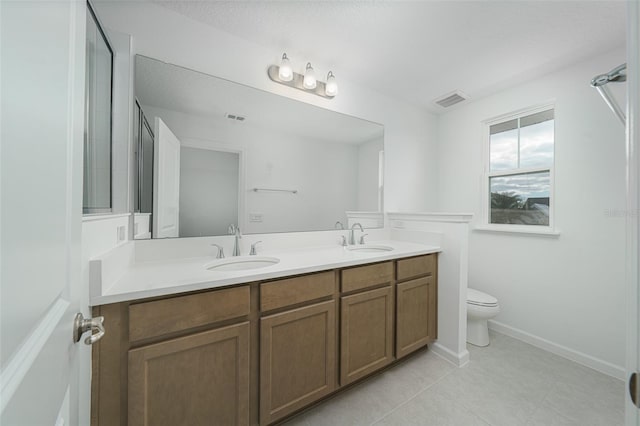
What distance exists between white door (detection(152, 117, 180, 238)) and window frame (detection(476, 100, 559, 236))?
115 inches

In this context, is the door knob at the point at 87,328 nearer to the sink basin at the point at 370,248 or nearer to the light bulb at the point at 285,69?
the sink basin at the point at 370,248

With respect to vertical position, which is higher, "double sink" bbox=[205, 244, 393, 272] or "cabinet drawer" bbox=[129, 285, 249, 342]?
"double sink" bbox=[205, 244, 393, 272]

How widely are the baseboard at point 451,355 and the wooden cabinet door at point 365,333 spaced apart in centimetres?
58

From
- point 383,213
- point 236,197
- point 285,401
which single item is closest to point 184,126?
point 236,197

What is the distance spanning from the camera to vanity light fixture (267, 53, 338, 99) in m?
1.80

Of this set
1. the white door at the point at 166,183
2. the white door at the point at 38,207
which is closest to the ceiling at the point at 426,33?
the white door at the point at 166,183

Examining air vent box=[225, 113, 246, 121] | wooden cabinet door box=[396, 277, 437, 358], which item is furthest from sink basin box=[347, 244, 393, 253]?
air vent box=[225, 113, 246, 121]

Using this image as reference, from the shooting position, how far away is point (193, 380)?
102 centimetres

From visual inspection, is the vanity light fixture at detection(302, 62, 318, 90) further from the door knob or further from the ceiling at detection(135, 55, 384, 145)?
the door knob

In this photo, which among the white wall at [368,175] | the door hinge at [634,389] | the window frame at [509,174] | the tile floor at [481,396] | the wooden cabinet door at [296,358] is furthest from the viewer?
the white wall at [368,175]

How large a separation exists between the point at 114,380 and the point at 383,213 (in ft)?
7.28

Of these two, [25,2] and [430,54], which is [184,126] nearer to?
[25,2]

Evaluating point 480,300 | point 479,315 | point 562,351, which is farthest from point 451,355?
point 562,351

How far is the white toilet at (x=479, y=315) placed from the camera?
207 centimetres
